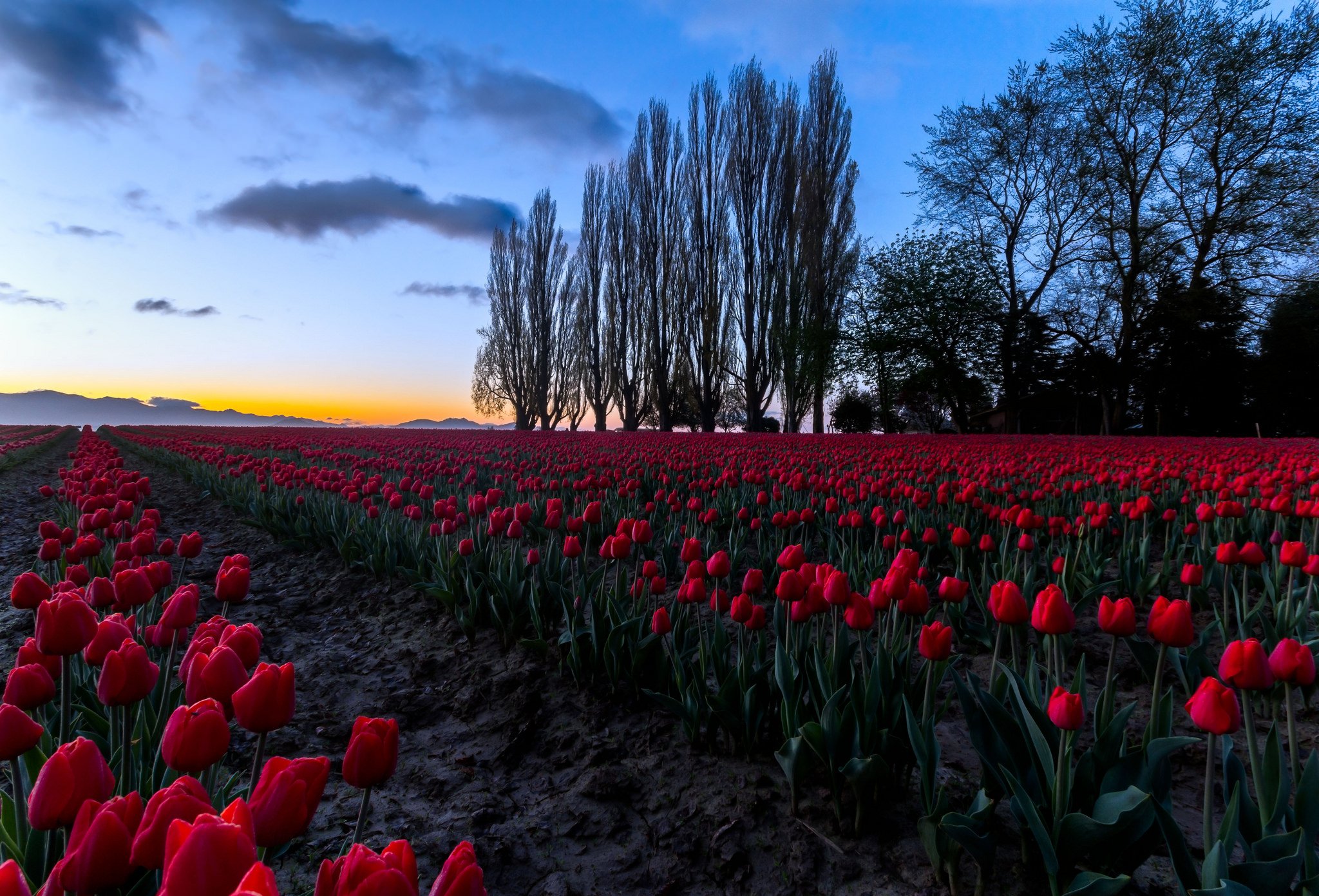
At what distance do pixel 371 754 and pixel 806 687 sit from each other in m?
1.45

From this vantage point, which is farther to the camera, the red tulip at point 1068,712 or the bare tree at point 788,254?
the bare tree at point 788,254

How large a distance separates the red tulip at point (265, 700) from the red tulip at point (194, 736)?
0.05 metres

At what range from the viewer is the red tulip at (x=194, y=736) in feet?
3.68

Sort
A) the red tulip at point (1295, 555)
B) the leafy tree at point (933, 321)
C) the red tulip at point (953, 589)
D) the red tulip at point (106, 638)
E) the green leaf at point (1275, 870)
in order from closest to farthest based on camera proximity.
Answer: the green leaf at point (1275, 870) → the red tulip at point (106, 638) → the red tulip at point (953, 589) → the red tulip at point (1295, 555) → the leafy tree at point (933, 321)

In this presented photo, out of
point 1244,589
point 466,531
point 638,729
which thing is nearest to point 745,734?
point 638,729

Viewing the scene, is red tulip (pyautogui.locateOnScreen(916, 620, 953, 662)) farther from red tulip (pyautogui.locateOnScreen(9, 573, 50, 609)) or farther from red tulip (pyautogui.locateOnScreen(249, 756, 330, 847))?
red tulip (pyautogui.locateOnScreen(9, 573, 50, 609))

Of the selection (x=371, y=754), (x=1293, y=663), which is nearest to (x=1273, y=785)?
(x=1293, y=663)

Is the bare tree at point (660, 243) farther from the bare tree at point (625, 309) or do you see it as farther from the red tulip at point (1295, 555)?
the red tulip at point (1295, 555)

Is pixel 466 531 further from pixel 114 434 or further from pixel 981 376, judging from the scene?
pixel 114 434

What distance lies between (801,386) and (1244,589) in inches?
895

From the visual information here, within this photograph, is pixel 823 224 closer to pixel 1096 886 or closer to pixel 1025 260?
pixel 1025 260

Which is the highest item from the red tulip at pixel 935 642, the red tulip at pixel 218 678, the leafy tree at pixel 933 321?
the leafy tree at pixel 933 321

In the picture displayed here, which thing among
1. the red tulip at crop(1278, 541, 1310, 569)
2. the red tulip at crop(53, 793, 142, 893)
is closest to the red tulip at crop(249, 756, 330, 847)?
the red tulip at crop(53, 793, 142, 893)

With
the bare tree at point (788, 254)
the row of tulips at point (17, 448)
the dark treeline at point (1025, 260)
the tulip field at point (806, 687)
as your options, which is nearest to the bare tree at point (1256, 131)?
the dark treeline at point (1025, 260)
